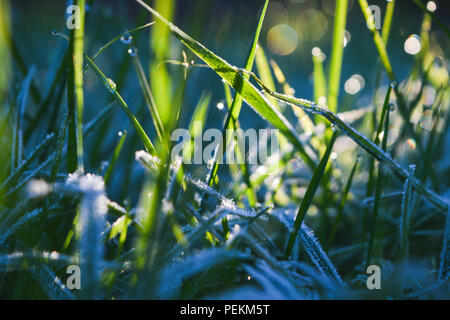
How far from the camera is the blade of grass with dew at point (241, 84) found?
1.35 feet

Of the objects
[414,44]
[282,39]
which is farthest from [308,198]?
[282,39]

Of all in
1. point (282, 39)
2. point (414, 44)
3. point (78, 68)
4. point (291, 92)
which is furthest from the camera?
point (282, 39)

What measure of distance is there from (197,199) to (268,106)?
8.7 inches

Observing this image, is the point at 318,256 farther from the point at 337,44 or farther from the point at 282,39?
the point at 282,39

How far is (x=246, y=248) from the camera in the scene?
1.54ft

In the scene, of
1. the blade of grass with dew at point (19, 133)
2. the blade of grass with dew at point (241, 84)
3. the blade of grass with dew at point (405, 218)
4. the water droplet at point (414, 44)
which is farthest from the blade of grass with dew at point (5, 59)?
the water droplet at point (414, 44)

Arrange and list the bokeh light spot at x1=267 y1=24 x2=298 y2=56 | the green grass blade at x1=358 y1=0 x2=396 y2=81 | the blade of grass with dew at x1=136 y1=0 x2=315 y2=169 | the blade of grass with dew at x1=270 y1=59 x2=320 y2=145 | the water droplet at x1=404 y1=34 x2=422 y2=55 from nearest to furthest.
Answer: the blade of grass with dew at x1=136 y1=0 x2=315 y2=169 → the green grass blade at x1=358 y1=0 x2=396 y2=81 → the blade of grass with dew at x1=270 y1=59 x2=320 y2=145 → the water droplet at x1=404 y1=34 x2=422 y2=55 → the bokeh light spot at x1=267 y1=24 x2=298 y2=56

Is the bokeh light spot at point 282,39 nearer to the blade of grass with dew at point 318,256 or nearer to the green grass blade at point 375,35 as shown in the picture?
the green grass blade at point 375,35

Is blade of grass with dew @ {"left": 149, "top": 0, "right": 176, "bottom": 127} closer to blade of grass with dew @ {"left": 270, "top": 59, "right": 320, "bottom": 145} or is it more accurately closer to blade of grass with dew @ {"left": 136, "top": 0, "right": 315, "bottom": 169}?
blade of grass with dew @ {"left": 136, "top": 0, "right": 315, "bottom": 169}

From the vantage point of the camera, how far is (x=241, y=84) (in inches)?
17.6

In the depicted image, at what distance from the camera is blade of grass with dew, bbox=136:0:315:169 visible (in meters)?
0.41

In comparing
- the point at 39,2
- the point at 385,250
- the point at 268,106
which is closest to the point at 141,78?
the point at 268,106

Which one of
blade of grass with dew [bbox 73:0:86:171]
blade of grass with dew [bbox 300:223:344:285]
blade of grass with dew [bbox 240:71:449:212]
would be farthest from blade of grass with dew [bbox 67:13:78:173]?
blade of grass with dew [bbox 300:223:344:285]

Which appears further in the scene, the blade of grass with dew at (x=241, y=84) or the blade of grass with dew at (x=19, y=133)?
the blade of grass with dew at (x=19, y=133)
